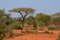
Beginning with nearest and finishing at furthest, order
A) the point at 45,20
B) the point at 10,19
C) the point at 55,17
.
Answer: the point at 10,19 → the point at 45,20 → the point at 55,17

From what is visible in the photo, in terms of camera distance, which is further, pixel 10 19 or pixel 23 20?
pixel 23 20

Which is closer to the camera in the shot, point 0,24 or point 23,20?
point 0,24

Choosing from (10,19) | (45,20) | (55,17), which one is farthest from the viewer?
(55,17)

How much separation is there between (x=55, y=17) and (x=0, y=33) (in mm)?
34047

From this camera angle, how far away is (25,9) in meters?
36.8

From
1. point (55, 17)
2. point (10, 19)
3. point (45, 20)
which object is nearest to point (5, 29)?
point (10, 19)

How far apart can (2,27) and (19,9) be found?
24724 millimetres

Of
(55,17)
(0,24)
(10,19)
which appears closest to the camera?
(0,24)

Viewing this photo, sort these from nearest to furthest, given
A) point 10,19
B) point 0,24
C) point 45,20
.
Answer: point 0,24
point 10,19
point 45,20

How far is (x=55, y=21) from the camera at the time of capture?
157ft

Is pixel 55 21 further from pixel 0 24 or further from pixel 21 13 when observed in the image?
pixel 0 24

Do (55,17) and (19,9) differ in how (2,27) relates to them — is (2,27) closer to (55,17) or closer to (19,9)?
(19,9)

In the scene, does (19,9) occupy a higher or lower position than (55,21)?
higher

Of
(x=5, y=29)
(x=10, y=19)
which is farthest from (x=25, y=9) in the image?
(x=5, y=29)
